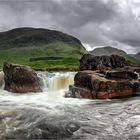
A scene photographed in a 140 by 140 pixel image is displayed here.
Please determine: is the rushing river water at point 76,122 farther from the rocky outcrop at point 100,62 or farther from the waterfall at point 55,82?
the rocky outcrop at point 100,62

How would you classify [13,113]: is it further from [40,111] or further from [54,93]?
[54,93]

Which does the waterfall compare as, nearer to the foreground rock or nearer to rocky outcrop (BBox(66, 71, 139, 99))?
the foreground rock

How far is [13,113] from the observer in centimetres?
3228

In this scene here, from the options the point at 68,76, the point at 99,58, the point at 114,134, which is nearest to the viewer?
the point at 114,134

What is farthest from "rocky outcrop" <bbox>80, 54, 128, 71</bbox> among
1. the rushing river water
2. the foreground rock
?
the rushing river water

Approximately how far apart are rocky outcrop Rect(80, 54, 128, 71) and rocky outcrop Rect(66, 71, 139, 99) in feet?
106

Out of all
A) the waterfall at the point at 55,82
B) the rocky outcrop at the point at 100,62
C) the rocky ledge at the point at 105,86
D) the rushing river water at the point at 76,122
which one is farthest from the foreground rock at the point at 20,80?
the rocky outcrop at the point at 100,62

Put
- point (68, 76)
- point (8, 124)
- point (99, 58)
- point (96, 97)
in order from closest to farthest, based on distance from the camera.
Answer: point (8, 124)
point (96, 97)
point (68, 76)
point (99, 58)

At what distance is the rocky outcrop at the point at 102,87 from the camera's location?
4828cm

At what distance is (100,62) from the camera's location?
87250mm

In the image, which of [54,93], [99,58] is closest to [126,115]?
[54,93]

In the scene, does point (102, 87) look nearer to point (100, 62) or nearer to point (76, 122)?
point (76, 122)

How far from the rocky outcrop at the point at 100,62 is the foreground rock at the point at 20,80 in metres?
31.2

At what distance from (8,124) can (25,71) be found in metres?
28.2
